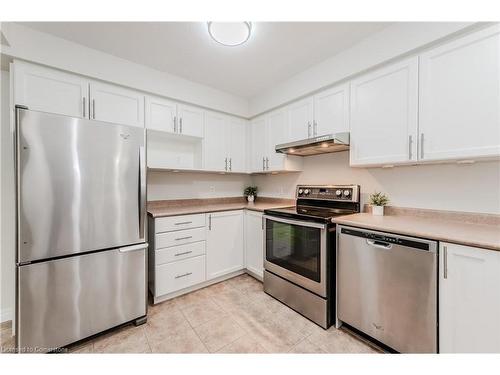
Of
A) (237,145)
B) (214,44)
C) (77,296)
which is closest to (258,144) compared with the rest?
(237,145)

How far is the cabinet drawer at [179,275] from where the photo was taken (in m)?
2.14

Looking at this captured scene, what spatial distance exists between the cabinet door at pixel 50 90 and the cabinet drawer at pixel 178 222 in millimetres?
1228

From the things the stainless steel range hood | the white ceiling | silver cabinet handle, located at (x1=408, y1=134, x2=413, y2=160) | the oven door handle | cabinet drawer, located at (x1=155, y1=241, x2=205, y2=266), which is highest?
the white ceiling

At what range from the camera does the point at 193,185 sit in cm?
303

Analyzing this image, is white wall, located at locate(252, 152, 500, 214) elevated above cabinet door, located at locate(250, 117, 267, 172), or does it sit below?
below

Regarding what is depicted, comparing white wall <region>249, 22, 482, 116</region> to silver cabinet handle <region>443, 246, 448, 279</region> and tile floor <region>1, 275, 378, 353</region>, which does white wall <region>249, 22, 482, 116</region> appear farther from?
tile floor <region>1, 275, 378, 353</region>

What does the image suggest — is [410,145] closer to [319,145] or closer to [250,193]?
[319,145]

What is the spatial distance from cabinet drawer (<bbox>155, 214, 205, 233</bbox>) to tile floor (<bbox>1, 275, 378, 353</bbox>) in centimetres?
78

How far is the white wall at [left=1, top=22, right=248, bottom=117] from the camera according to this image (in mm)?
1657

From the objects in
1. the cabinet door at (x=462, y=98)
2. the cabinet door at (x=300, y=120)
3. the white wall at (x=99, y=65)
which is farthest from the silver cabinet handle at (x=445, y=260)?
the white wall at (x=99, y=65)

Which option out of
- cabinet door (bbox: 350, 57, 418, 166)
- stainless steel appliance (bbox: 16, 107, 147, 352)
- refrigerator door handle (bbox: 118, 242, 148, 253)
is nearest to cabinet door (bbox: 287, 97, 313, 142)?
cabinet door (bbox: 350, 57, 418, 166)

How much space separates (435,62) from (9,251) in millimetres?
3887

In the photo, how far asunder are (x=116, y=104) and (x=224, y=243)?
1931mm
